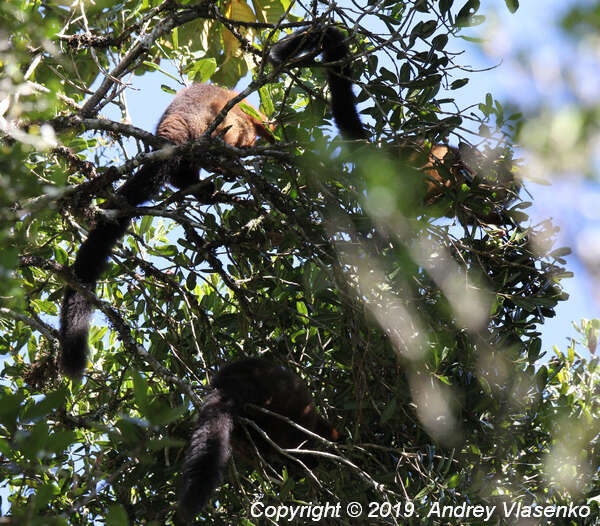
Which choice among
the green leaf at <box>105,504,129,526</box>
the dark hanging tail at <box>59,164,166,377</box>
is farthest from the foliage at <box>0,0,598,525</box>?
the green leaf at <box>105,504,129,526</box>

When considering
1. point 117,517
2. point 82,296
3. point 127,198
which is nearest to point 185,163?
point 127,198

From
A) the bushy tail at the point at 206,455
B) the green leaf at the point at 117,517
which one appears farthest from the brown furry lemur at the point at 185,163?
the green leaf at the point at 117,517

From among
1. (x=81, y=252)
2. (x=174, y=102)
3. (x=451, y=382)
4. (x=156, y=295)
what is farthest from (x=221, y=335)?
(x=174, y=102)

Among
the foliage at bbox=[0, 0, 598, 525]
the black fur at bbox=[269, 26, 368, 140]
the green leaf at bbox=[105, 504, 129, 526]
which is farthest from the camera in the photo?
the black fur at bbox=[269, 26, 368, 140]

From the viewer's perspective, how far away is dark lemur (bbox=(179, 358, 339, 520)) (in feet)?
6.32

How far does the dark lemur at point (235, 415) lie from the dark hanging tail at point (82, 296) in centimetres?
58

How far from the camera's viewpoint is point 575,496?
8.04 ft

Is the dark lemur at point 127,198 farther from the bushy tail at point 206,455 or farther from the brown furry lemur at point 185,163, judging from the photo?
the bushy tail at point 206,455

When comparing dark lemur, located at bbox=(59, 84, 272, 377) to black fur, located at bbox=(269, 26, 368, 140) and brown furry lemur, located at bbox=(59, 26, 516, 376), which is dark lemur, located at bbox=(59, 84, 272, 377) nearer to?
brown furry lemur, located at bbox=(59, 26, 516, 376)

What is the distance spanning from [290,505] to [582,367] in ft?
5.90

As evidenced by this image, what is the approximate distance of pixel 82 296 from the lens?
2.51 meters

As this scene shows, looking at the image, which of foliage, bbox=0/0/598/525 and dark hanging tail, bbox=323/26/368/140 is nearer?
foliage, bbox=0/0/598/525

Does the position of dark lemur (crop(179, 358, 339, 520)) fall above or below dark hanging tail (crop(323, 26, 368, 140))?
below

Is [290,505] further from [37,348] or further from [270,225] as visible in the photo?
[37,348]
